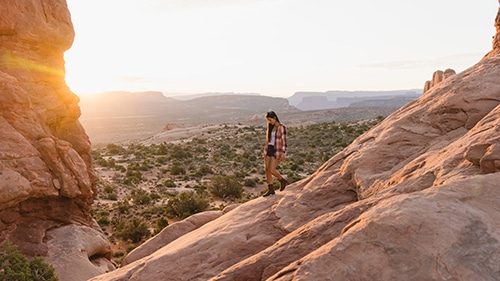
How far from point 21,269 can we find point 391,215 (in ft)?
31.0

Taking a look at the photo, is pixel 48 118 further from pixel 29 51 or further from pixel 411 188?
pixel 411 188

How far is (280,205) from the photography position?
8.27m

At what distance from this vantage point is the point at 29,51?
568 inches

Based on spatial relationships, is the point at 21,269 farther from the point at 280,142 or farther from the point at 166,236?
the point at 280,142

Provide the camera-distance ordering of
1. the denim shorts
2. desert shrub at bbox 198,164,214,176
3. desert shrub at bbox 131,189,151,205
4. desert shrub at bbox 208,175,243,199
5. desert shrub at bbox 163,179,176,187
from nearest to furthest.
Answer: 1. the denim shorts
2. desert shrub at bbox 131,189,151,205
3. desert shrub at bbox 208,175,243,199
4. desert shrub at bbox 163,179,176,187
5. desert shrub at bbox 198,164,214,176

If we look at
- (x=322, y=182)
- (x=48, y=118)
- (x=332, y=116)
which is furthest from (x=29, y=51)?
(x=332, y=116)

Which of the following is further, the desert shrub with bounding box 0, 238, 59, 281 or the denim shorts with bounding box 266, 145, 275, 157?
the denim shorts with bounding box 266, 145, 275, 157

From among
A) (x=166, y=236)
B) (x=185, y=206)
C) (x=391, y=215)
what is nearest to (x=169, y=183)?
(x=185, y=206)

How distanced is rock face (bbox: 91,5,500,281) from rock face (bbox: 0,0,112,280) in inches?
197

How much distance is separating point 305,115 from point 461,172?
11743cm

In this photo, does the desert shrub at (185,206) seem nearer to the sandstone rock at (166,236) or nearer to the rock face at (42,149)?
the rock face at (42,149)

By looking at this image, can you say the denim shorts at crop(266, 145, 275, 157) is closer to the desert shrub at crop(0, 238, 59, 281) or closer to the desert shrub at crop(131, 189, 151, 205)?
the desert shrub at crop(0, 238, 59, 281)

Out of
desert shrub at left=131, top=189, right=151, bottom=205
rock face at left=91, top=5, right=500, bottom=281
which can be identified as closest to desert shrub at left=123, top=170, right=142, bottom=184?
desert shrub at left=131, top=189, right=151, bottom=205

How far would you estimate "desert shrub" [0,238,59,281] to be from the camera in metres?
9.00
